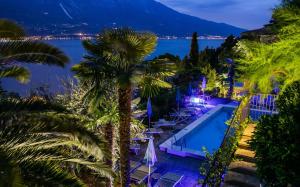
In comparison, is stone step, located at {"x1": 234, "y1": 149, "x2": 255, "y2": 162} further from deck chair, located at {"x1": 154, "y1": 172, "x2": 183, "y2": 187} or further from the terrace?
deck chair, located at {"x1": 154, "y1": 172, "x2": 183, "y2": 187}

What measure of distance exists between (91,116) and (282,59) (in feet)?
15.1

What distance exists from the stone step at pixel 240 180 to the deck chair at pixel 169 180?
2.53m

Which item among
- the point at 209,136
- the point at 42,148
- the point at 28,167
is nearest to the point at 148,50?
the point at 42,148

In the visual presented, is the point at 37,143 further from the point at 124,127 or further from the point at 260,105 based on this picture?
the point at 260,105

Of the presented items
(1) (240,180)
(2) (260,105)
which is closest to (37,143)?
(1) (240,180)

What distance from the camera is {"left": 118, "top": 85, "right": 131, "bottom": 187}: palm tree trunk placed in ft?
23.6

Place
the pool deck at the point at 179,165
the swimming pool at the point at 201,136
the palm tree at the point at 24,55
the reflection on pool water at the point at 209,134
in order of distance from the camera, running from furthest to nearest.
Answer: the reflection on pool water at the point at 209,134 → the swimming pool at the point at 201,136 → the pool deck at the point at 179,165 → the palm tree at the point at 24,55

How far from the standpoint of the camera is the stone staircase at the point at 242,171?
701cm

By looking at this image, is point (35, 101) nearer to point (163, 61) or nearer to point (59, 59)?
point (59, 59)

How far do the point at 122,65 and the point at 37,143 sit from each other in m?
3.00

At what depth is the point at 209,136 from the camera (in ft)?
51.1

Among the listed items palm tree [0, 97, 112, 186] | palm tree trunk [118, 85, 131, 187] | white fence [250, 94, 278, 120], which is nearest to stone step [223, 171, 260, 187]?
palm tree trunk [118, 85, 131, 187]

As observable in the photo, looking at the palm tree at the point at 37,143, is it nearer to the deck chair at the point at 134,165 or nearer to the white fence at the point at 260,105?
the deck chair at the point at 134,165

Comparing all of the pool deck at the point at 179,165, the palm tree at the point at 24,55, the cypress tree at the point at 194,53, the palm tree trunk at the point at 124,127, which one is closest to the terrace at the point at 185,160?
the pool deck at the point at 179,165
